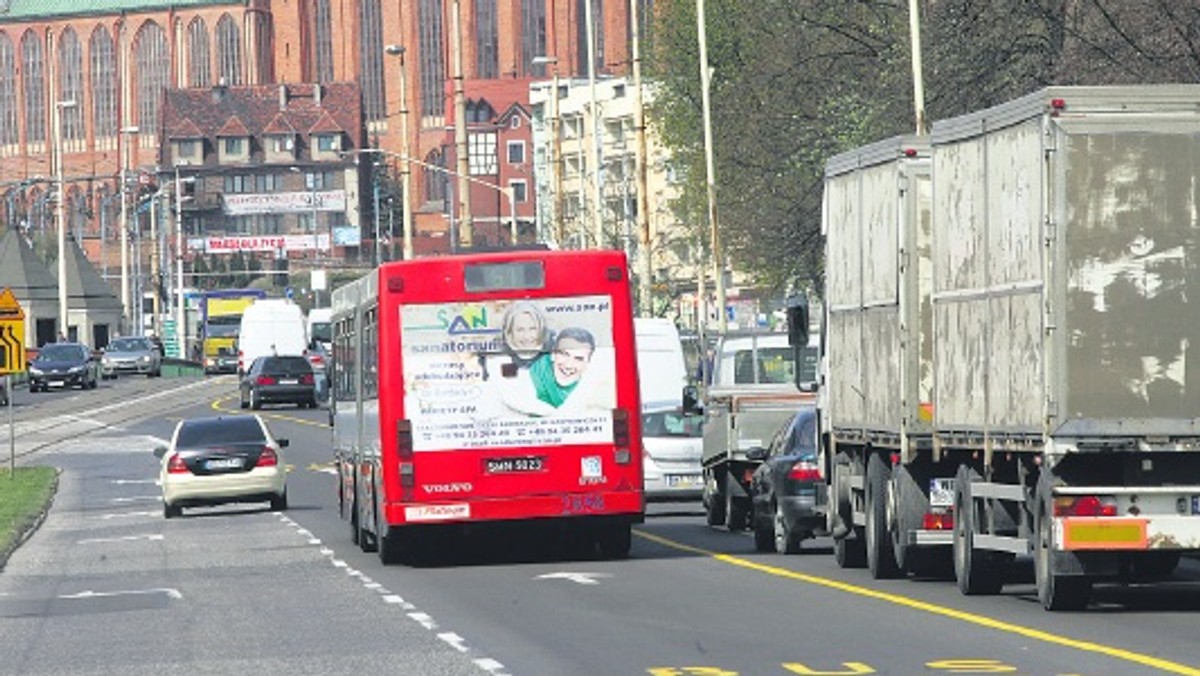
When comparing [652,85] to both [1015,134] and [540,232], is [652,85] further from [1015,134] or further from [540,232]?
[1015,134]

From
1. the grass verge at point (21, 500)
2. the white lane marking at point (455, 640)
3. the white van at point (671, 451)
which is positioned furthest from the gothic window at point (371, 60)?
the white lane marking at point (455, 640)

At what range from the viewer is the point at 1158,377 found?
64.6 ft

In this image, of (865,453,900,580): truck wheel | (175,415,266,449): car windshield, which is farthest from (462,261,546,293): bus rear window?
(175,415,266,449): car windshield

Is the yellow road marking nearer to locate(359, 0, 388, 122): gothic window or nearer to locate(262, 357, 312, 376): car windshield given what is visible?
locate(262, 357, 312, 376): car windshield

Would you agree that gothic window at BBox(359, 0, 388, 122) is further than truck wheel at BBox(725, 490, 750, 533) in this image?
Yes

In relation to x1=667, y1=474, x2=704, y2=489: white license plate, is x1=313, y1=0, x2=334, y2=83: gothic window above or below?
above

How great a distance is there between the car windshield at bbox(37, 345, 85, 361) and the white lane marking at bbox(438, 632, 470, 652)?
3418 inches

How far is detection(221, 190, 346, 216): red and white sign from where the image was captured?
19138 centimetres

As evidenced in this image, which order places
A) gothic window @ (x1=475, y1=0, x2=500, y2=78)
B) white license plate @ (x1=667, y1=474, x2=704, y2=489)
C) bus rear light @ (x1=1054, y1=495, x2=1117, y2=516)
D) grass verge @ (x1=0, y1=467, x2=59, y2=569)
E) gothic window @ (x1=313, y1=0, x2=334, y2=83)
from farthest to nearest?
gothic window @ (x1=313, y1=0, x2=334, y2=83) < gothic window @ (x1=475, y1=0, x2=500, y2=78) < grass verge @ (x1=0, y1=467, x2=59, y2=569) < white license plate @ (x1=667, y1=474, x2=704, y2=489) < bus rear light @ (x1=1054, y1=495, x2=1117, y2=516)

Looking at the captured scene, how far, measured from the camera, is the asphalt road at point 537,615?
680 inches

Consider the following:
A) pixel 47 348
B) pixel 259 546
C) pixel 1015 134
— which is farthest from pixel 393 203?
pixel 1015 134

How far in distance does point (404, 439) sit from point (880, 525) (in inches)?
196

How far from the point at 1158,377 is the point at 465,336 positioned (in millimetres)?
9175

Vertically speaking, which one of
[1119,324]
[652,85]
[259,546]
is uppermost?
[652,85]
